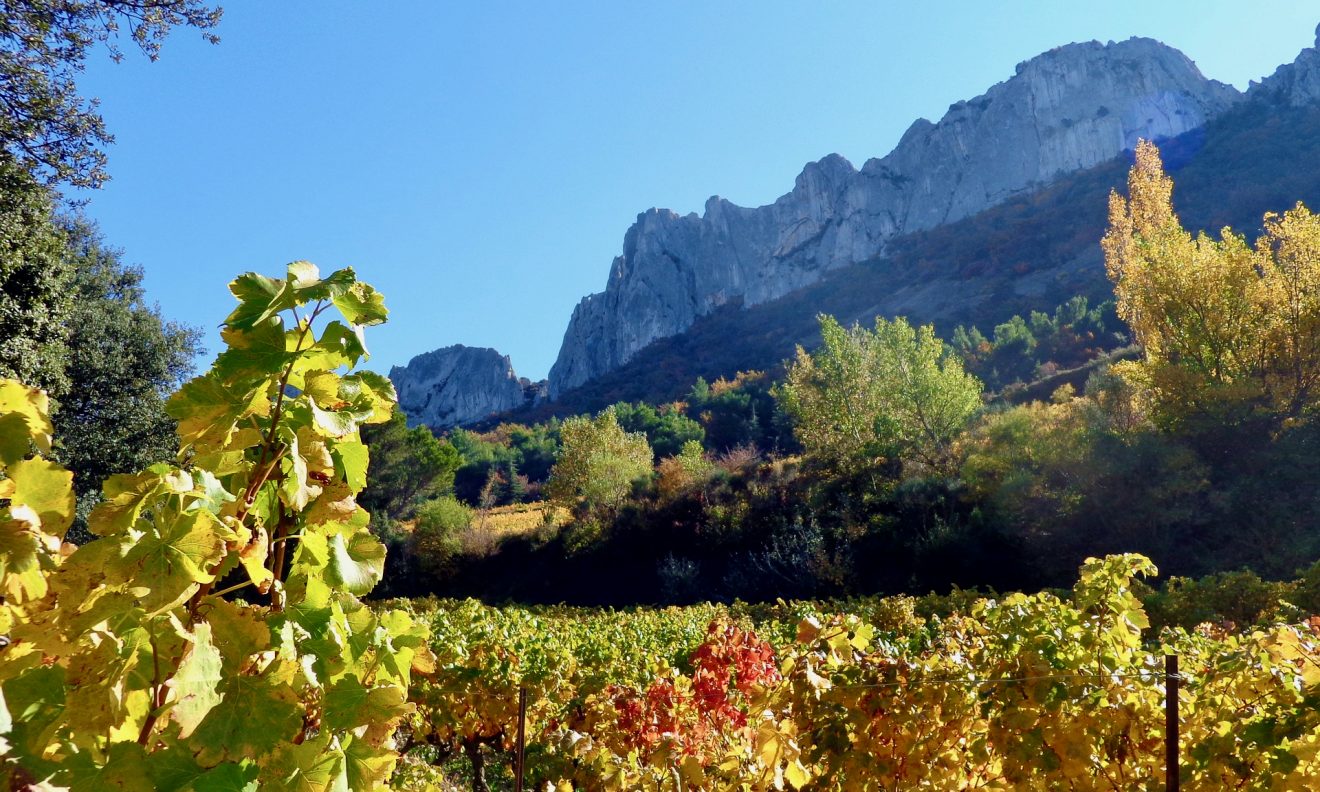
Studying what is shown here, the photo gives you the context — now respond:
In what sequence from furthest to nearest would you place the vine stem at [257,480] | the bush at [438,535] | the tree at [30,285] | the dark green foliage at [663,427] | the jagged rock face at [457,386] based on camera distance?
1. the jagged rock face at [457,386]
2. the dark green foliage at [663,427]
3. the bush at [438,535]
4. the tree at [30,285]
5. the vine stem at [257,480]

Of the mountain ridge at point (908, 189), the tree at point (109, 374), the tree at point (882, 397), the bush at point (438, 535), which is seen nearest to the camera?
the tree at point (109, 374)

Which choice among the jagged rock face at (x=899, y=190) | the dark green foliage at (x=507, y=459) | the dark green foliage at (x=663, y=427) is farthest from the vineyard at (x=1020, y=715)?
the jagged rock face at (x=899, y=190)

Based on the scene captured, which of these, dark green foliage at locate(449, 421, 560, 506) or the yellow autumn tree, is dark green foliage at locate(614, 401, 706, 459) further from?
the yellow autumn tree

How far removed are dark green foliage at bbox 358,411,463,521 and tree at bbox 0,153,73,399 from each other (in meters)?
16.5

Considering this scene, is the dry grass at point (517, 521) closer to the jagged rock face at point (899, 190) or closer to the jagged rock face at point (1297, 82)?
the jagged rock face at point (899, 190)

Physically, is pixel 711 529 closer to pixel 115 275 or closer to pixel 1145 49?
pixel 115 275

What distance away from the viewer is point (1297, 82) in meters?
53.1

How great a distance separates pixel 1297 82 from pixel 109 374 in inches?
2958

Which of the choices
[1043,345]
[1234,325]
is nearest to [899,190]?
[1043,345]

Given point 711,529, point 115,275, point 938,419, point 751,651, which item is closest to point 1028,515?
point 938,419

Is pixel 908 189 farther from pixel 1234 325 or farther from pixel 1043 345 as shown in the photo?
pixel 1234 325

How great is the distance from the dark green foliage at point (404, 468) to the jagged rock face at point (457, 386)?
55.6 metres

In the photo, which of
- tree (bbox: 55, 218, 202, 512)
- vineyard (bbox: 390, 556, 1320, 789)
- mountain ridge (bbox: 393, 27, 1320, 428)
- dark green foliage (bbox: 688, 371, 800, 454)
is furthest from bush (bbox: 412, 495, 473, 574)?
mountain ridge (bbox: 393, 27, 1320, 428)

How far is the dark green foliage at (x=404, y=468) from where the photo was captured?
85.6 ft
